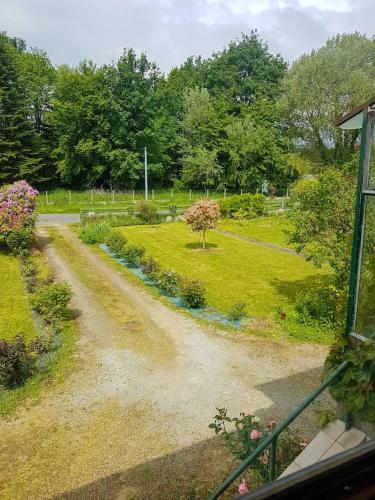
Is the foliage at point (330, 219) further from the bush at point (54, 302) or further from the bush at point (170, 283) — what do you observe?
the bush at point (54, 302)

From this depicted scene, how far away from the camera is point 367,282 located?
15.1 feet

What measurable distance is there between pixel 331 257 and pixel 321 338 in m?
2.26

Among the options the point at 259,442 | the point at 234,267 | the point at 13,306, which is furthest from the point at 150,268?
the point at 259,442

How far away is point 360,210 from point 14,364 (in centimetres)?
764

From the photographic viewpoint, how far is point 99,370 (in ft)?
29.8

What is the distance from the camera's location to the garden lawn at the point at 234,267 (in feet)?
45.8

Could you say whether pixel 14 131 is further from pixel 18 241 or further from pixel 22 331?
pixel 22 331

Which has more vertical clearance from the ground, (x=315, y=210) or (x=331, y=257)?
(x=315, y=210)

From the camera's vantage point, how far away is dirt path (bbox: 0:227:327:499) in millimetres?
5953

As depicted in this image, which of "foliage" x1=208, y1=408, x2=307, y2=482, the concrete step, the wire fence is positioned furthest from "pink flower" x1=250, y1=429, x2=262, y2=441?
the wire fence

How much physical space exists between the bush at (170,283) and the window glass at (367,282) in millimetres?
9750

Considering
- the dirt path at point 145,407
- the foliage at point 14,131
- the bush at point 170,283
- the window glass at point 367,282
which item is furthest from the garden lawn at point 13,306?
the foliage at point 14,131

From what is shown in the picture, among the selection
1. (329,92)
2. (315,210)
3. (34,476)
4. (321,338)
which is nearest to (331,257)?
(315,210)

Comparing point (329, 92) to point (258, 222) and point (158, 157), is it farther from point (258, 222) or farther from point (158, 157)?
point (158, 157)
